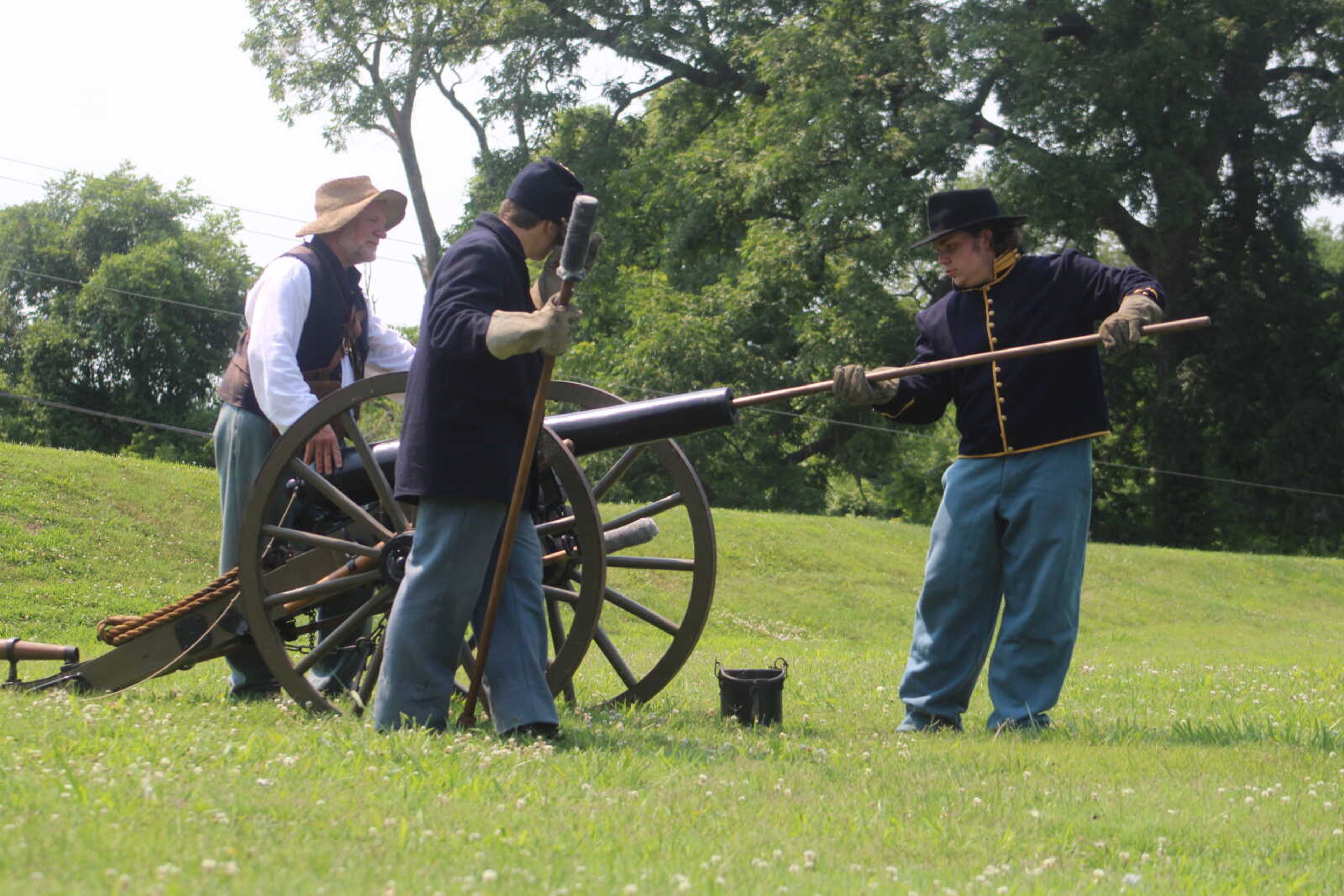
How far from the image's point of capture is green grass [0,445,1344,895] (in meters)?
2.73

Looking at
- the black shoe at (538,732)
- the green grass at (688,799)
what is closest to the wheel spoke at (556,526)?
the green grass at (688,799)

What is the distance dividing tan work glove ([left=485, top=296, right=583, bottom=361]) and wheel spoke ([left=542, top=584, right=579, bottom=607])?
45.8 inches

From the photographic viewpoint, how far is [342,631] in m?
4.81

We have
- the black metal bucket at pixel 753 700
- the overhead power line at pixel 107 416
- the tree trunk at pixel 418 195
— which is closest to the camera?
the black metal bucket at pixel 753 700

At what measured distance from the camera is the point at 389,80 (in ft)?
97.6

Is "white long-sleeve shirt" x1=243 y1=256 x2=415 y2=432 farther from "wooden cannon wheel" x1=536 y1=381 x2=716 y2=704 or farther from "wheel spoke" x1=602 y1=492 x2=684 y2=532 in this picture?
"wheel spoke" x1=602 y1=492 x2=684 y2=532

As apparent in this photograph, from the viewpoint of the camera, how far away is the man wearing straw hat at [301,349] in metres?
5.20

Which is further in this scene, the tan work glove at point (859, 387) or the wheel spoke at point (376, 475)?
the tan work glove at point (859, 387)

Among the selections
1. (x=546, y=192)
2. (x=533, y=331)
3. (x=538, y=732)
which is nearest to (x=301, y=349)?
(x=546, y=192)

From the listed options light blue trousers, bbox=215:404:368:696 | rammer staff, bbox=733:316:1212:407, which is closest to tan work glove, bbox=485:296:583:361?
rammer staff, bbox=733:316:1212:407

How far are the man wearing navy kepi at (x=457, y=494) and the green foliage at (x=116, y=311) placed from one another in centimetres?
3814

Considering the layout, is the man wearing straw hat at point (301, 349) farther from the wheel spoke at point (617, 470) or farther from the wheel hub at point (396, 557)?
the wheel spoke at point (617, 470)

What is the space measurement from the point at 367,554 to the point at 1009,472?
7.70 feet

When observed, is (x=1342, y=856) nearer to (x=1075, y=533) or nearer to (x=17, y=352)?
(x=1075, y=533)
